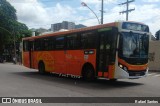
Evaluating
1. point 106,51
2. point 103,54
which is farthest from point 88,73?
point 106,51

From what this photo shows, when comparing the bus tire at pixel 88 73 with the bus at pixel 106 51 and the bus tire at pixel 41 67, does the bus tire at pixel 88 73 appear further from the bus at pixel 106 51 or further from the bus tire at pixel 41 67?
the bus tire at pixel 41 67

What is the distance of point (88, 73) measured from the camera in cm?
1764

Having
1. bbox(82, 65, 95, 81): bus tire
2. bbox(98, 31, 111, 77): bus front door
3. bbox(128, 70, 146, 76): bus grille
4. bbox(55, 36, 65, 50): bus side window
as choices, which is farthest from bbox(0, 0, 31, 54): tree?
bbox(128, 70, 146, 76): bus grille

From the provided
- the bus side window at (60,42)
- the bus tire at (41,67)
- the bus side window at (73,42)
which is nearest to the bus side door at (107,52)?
the bus side window at (73,42)

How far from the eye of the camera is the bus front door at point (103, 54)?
15773 millimetres

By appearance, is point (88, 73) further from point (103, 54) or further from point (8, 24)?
point (8, 24)

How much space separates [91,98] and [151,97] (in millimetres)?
2336

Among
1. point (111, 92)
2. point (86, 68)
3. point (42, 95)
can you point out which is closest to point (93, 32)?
point (86, 68)

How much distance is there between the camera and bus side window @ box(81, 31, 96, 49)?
1697 centimetres

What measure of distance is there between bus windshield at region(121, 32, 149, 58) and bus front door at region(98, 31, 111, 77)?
2.88ft

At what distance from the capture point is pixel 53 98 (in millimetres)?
11992

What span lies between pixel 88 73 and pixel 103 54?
2.03m

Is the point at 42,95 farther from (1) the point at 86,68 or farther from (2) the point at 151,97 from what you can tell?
(1) the point at 86,68

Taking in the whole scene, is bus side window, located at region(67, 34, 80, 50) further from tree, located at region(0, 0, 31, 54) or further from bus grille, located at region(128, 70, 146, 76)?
tree, located at region(0, 0, 31, 54)
